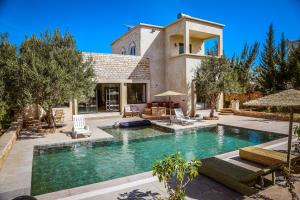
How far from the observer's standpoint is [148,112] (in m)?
19.2

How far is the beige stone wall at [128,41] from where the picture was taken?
2135 cm

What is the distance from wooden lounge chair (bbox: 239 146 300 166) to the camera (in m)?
6.60

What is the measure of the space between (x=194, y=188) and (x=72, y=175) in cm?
443

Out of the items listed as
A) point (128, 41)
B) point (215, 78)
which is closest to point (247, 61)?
point (215, 78)

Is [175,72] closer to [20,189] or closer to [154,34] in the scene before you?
[154,34]

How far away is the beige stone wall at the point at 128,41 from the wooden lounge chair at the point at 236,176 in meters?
16.8

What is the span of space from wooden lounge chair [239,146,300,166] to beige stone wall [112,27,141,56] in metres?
15.9

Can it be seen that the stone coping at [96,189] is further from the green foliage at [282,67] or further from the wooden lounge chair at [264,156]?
the green foliage at [282,67]

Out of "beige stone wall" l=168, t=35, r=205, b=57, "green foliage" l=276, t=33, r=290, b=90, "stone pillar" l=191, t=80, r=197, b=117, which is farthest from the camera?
"green foliage" l=276, t=33, r=290, b=90

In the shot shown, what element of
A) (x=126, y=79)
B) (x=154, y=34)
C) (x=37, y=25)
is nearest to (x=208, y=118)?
(x=126, y=79)

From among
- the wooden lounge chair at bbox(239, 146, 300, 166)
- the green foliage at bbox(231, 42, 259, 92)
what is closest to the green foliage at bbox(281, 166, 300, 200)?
the wooden lounge chair at bbox(239, 146, 300, 166)

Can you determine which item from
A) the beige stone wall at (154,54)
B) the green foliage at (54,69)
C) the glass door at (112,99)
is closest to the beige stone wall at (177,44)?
the beige stone wall at (154,54)

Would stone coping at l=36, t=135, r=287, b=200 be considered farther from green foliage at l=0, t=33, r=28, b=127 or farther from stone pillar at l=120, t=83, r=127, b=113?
stone pillar at l=120, t=83, r=127, b=113

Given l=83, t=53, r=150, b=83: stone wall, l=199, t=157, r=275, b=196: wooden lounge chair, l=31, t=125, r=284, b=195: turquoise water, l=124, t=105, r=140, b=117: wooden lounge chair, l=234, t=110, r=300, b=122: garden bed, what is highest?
l=83, t=53, r=150, b=83: stone wall
